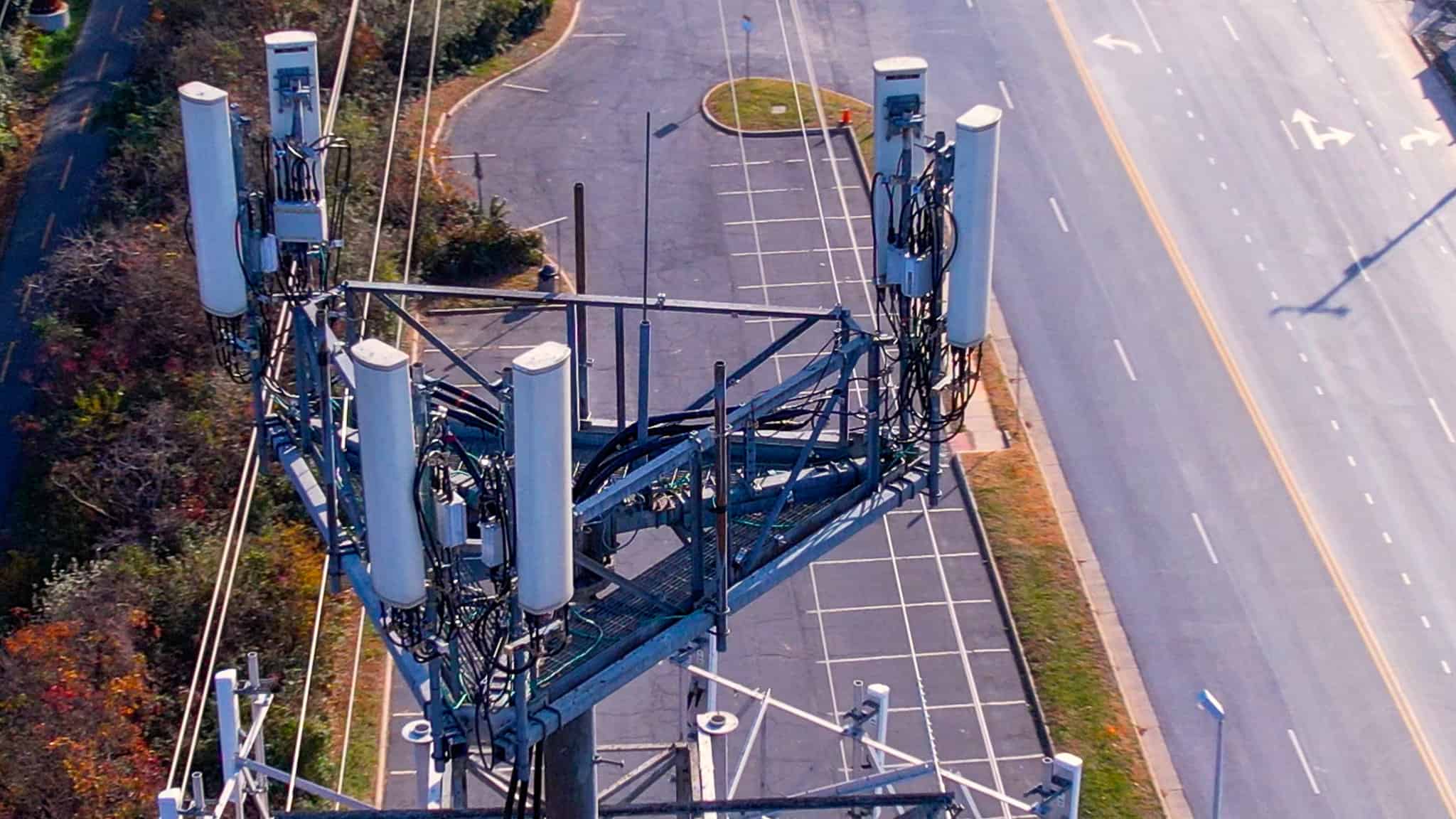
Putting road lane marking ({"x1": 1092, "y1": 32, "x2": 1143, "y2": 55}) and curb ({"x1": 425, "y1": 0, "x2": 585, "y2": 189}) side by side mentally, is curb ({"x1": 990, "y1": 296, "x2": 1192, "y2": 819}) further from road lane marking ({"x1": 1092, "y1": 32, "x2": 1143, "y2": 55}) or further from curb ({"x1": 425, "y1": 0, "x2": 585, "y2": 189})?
curb ({"x1": 425, "y1": 0, "x2": 585, "y2": 189})

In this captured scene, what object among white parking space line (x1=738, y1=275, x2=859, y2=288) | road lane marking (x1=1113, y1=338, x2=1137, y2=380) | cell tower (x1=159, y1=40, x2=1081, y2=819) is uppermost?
cell tower (x1=159, y1=40, x2=1081, y2=819)

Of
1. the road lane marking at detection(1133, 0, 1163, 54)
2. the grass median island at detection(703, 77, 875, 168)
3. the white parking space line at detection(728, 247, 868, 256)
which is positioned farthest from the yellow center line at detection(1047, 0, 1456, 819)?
the white parking space line at detection(728, 247, 868, 256)

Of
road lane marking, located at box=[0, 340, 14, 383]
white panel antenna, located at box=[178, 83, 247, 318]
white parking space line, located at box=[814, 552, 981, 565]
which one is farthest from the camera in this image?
road lane marking, located at box=[0, 340, 14, 383]

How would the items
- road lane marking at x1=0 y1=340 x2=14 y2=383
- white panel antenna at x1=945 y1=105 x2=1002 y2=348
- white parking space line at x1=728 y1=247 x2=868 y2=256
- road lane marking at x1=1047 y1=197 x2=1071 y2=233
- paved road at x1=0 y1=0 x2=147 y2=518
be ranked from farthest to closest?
road lane marking at x1=1047 y1=197 x2=1071 y2=233 → white parking space line at x1=728 y1=247 x2=868 y2=256 → road lane marking at x1=0 y1=340 x2=14 y2=383 → paved road at x1=0 y1=0 x2=147 y2=518 → white panel antenna at x1=945 y1=105 x2=1002 y2=348

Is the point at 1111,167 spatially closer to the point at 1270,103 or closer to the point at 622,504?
the point at 1270,103

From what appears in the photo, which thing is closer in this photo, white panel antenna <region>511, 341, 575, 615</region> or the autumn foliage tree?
white panel antenna <region>511, 341, 575, 615</region>

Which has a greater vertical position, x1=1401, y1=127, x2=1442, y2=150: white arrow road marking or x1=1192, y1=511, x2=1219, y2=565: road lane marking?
x1=1401, y1=127, x2=1442, y2=150: white arrow road marking

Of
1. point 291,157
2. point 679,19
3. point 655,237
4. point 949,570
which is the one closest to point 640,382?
point 291,157
